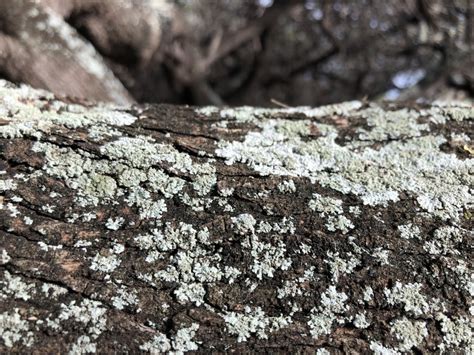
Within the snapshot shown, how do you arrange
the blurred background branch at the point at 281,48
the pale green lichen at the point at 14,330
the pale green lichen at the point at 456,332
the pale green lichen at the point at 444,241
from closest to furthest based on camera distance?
the pale green lichen at the point at 14,330 < the pale green lichen at the point at 456,332 < the pale green lichen at the point at 444,241 < the blurred background branch at the point at 281,48

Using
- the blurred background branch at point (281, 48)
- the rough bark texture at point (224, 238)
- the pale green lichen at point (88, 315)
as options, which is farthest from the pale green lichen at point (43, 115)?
the blurred background branch at point (281, 48)

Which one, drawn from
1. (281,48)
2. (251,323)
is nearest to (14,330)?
(251,323)

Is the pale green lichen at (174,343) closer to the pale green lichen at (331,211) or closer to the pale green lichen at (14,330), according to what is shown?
the pale green lichen at (14,330)

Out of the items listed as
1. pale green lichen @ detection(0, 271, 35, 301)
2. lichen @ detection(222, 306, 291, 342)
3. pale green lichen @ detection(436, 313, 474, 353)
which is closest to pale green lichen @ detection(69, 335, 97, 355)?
pale green lichen @ detection(0, 271, 35, 301)

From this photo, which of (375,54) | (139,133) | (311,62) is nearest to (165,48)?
(311,62)

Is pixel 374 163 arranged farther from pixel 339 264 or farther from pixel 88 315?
pixel 88 315

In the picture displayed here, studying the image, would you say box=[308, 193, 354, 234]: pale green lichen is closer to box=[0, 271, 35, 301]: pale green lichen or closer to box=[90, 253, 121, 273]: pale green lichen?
box=[90, 253, 121, 273]: pale green lichen

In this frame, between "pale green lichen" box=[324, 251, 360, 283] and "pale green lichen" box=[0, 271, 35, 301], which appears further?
"pale green lichen" box=[324, 251, 360, 283]

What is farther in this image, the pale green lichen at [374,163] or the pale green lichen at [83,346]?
the pale green lichen at [374,163]
